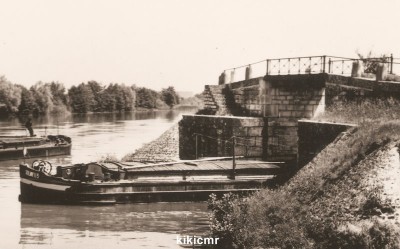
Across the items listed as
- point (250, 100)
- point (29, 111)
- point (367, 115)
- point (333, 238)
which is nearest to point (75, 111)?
point (29, 111)

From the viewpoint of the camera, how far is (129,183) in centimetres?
1952

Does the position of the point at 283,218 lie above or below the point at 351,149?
below

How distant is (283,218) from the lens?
13.0m

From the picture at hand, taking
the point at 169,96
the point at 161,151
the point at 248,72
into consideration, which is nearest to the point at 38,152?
the point at 161,151

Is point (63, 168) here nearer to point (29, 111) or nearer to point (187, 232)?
point (187, 232)

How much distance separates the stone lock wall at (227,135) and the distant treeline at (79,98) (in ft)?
191

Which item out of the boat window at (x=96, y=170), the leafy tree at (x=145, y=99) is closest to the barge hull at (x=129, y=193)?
the boat window at (x=96, y=170)

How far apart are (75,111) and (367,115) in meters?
84.9

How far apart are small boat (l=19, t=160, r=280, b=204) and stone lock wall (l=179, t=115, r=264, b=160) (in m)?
3.68

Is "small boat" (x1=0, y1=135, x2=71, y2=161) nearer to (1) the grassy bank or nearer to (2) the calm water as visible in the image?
(2) the calm water

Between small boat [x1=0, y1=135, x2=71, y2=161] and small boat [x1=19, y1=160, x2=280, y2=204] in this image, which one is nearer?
small boat [x1=19, y1=160, x2=280, y2=204]

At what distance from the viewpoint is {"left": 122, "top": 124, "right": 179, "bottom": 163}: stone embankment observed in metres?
31.0

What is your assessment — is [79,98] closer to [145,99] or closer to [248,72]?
[145,99]

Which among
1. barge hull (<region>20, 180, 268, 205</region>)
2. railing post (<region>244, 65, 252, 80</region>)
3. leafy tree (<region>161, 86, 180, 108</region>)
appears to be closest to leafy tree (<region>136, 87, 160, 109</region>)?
leafy tree (<region>161, 86, 180, 108</region>)
